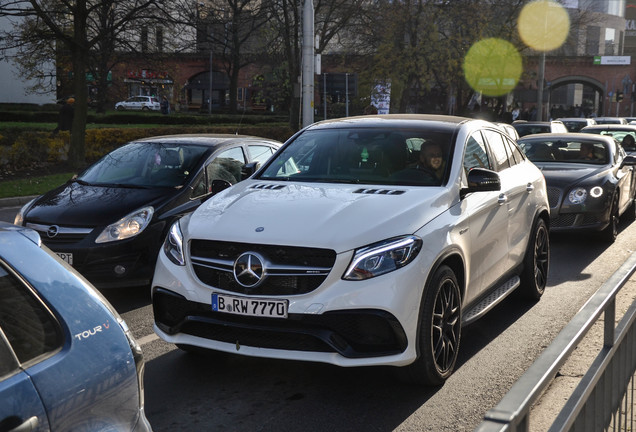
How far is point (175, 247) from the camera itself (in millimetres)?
5230

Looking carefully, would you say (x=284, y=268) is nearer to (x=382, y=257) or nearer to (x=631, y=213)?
(x=382, y=257)

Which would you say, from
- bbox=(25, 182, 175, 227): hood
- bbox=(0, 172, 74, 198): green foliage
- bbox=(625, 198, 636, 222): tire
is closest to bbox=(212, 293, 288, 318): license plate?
bbox=(25, 182, 175, 227): hood

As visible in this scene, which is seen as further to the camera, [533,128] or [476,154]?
[533,128]

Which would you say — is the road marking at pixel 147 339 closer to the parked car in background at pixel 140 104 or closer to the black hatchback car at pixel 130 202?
the black hatchback car at pixel 130 202

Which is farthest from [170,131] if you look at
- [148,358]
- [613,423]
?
[613,423]

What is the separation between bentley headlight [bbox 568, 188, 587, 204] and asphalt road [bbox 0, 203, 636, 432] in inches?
175

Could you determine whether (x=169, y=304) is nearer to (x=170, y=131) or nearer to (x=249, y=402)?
(x=249, y=402)

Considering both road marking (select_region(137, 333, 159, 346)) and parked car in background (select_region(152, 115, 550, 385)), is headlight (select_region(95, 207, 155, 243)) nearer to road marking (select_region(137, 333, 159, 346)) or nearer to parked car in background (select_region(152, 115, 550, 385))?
road marking (select_region(137, 333, 159, 346))

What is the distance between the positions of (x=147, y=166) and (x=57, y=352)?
20.5 ft

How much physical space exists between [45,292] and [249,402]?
8.23 ft

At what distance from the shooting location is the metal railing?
77.6 inches

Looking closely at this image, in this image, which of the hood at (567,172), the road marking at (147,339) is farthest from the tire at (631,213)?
the road marking at (147,339)

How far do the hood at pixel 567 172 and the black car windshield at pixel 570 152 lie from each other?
301mm

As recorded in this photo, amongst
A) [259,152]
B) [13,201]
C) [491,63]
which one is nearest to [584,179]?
[259,152]
